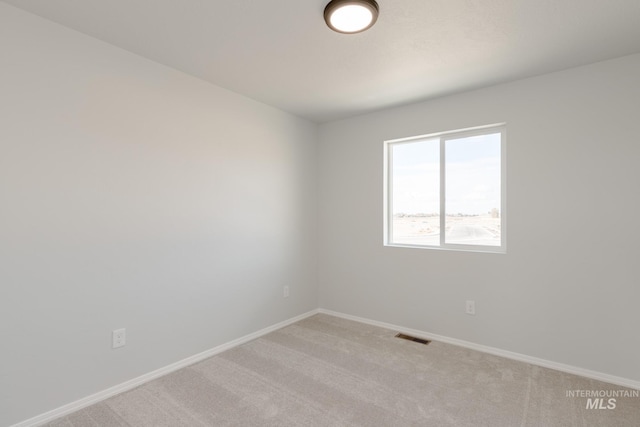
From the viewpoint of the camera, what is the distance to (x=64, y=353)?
6.45 ft

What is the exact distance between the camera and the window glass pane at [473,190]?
9.58 feet

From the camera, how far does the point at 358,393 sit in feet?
7.11

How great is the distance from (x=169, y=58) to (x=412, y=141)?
8.11 feet

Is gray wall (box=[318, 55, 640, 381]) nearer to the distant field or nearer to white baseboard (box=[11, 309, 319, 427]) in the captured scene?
the distant field

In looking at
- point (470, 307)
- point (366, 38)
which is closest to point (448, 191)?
point (470, 307)

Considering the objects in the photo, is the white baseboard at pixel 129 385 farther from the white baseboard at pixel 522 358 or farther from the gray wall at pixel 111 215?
the white baseboard at pixel 522 358

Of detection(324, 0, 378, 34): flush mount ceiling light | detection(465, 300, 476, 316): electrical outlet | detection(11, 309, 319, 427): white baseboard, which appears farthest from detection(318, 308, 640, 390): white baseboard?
detection(324, 0, 378, 34): flush mount ceiling light

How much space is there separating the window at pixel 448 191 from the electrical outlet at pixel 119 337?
2.60 metres

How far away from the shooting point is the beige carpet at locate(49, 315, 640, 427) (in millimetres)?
1895

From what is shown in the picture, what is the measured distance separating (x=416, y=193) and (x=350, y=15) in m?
2.11

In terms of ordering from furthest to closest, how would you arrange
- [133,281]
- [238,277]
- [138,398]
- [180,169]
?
1. [238,277]
2. [180,169]
3. [133,281]
4. [138,398]

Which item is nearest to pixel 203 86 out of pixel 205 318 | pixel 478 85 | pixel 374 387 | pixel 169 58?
pixel 169 58

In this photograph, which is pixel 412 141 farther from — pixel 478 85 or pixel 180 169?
pixel 180 169

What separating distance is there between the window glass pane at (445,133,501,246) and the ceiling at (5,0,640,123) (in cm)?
59
